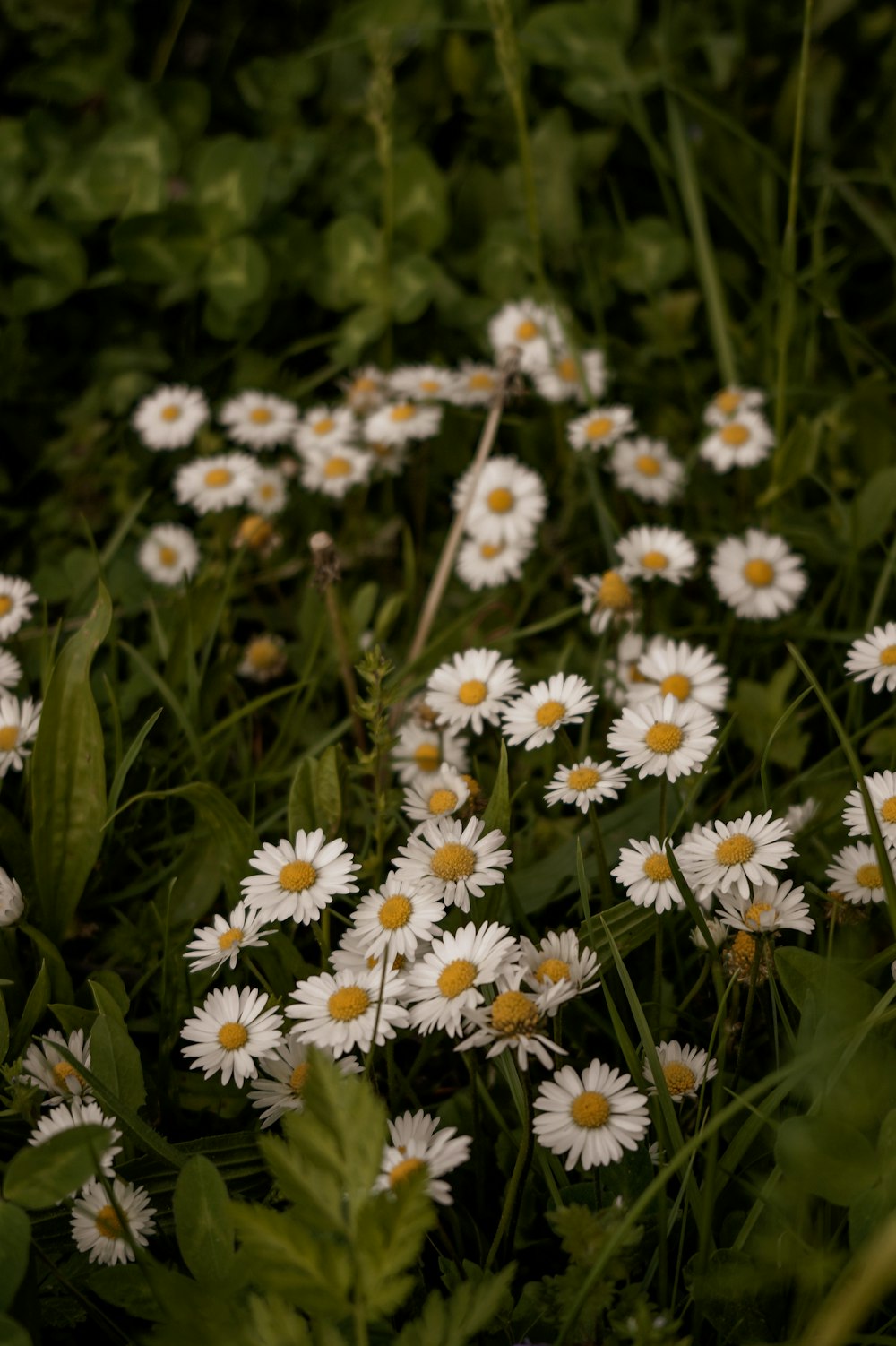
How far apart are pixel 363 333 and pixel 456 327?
270 millimetres

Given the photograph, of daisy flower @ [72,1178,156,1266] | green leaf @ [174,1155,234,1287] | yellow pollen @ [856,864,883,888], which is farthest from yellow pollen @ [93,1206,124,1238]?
yellow pollen @ [856,864,883,888]

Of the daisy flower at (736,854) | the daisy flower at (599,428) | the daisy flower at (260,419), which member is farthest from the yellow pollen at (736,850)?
the daisy flower at (260,419)

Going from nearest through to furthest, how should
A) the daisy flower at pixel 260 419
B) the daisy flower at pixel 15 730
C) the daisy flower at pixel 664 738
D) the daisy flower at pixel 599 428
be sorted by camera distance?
1. the daisy flower at pixel 664 738
2. the daisy flower at pixel 15 730
3. the daisy flower at pixel 599 428
4. the daisy flower at pixel 260 419

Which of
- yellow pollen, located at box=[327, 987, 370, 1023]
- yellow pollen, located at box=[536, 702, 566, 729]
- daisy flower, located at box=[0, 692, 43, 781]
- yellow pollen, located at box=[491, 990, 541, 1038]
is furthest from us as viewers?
daisy flower, located at box=[0, 692, 43, 781]

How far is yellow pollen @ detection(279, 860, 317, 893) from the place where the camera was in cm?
143

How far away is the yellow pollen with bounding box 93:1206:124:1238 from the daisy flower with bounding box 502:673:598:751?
2.43 feet

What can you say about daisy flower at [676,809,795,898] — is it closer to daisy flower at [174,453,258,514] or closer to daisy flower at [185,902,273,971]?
daisy flower at [185,902,273,971]

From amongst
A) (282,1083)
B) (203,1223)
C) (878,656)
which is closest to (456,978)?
(282,1083)

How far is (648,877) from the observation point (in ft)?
4.58

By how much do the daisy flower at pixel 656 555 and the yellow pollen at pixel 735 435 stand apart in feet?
1.15

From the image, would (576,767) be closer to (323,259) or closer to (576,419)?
(576,419)

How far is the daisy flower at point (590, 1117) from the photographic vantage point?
1197mm

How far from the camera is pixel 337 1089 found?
38.2 inches

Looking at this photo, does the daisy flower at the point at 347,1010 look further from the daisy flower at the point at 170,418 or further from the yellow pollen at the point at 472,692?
the daisy flower at the point at 170,418
